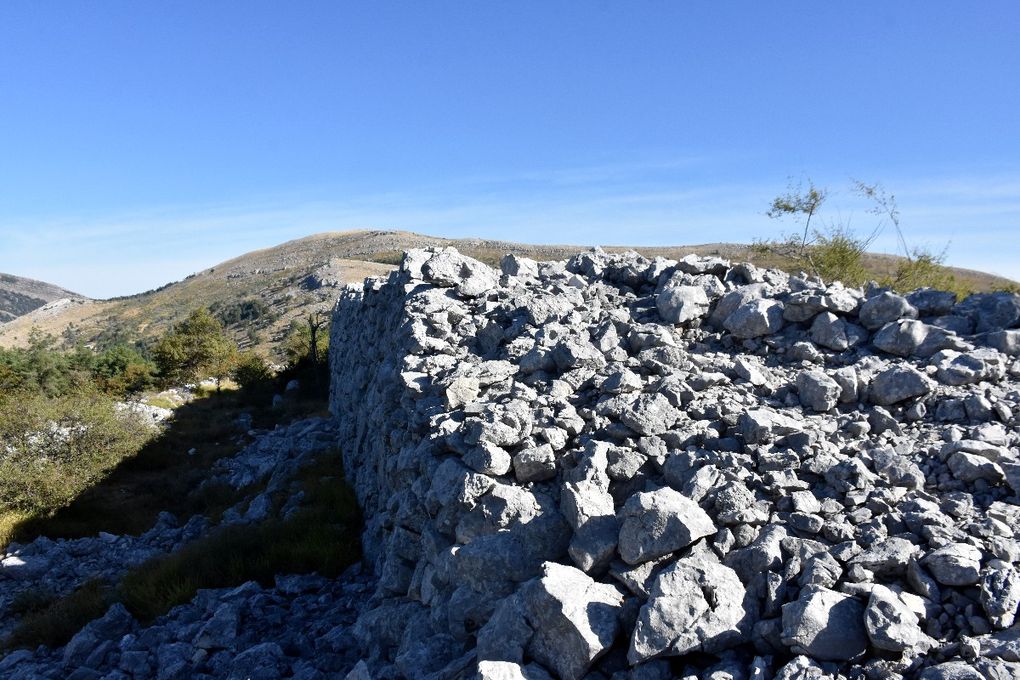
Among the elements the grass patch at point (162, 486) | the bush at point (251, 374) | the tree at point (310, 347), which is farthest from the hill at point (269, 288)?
the grass patch at point (162, 486)

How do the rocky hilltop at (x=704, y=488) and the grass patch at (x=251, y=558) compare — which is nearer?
the rocky hilltop at (x=704, y=488)

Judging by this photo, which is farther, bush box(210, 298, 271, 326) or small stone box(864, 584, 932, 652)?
bush box(210, 298, 271, 326)

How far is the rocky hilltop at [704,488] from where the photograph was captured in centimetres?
358

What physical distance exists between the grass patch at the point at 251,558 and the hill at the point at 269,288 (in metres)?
44.4

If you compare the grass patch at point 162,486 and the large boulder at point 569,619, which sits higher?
the large boulder at point 569,619

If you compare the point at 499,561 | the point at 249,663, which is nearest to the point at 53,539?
the point at 249,663

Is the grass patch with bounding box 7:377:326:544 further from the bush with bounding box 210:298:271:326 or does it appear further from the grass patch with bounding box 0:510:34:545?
the bush with bounding box 210:298:271:326

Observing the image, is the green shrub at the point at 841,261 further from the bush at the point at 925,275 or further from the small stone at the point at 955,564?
the small stone at the point at 955,564

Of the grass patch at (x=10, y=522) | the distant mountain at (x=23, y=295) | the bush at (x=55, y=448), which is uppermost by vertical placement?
the distant mountain at (x=23, y=295)

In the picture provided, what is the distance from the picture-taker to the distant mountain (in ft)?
507

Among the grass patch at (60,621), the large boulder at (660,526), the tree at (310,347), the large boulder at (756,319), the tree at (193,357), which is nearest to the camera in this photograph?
the large boulder at (660,526)

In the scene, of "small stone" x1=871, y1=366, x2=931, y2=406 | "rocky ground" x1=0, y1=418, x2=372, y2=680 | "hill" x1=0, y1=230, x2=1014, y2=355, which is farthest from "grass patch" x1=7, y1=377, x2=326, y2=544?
"hill" x1=0, y1=230, x2=1014, y2=355

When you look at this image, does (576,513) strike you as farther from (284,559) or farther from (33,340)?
(33,340)

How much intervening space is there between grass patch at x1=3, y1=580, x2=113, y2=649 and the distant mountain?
169415 millimetres
